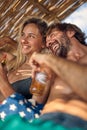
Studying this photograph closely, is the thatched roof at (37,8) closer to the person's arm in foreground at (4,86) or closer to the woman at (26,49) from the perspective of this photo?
the woman at (26,49)

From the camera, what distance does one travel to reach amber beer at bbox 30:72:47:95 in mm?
2213

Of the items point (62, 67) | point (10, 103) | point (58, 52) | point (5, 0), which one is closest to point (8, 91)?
point (10, 103)

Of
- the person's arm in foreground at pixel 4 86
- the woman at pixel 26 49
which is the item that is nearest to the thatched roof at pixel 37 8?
the woman at pixel 26 49

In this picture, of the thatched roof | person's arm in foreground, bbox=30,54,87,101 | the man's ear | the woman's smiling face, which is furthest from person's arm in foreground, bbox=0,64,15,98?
the thatched roof

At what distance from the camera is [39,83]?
227 centimetres

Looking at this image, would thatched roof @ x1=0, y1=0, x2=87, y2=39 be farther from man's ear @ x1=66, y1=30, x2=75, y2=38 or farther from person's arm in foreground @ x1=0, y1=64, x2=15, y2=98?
person's arm in foreground @ x1=0, y1=64, x2=15, y2=98

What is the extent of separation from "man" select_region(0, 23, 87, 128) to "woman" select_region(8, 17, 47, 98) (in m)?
0.50

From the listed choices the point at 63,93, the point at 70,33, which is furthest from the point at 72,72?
the point at 70,33

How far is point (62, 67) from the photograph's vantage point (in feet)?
6.21

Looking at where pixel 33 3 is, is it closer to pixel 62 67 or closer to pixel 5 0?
pixel 5 0

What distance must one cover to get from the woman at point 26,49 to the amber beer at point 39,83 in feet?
2.04

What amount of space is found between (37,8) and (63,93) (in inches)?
84.4

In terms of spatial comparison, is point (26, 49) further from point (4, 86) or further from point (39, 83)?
point (39, 83)

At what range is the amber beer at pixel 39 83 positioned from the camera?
2.21 m
